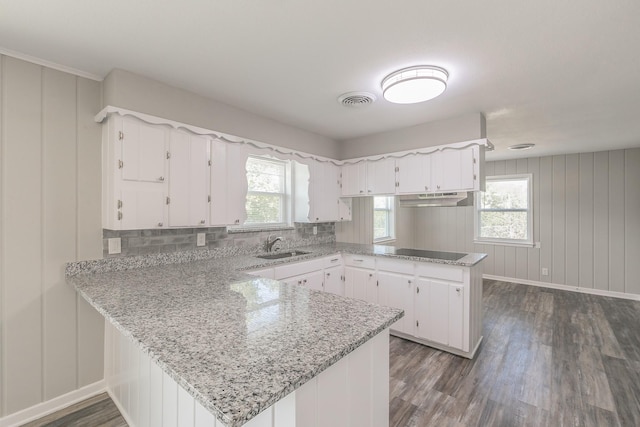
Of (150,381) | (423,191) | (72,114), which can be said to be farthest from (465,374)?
(72,114)

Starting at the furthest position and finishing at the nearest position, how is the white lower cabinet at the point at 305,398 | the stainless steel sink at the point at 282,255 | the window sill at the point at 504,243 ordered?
the window sill at the point at 504,243 → the stainless steel sink at the point at 282,255 → the white lower cabinet at the point at 305,398

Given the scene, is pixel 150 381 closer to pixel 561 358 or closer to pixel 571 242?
pixel 561 358

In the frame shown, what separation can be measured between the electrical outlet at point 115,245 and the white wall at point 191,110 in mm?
998

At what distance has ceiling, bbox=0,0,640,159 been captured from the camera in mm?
1485

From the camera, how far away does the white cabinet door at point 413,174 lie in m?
3.29

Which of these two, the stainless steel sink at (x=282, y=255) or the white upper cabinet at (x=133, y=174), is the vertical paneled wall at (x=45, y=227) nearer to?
the white upper cabinet at (x=133, y=174)

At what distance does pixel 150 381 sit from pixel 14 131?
1.83 meters

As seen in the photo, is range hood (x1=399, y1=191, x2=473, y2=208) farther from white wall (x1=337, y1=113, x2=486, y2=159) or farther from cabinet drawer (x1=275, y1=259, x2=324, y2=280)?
cabinet drawer (x1=275, y1=259, x2=324, y2=280)

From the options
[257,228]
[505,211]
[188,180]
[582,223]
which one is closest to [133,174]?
[188,180]

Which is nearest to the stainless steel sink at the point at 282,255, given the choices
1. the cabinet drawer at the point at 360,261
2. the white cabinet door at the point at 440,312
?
the cabinet drawer at the point at 360,261

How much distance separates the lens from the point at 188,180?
2.41m

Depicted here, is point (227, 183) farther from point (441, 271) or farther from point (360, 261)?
point (441, 271)

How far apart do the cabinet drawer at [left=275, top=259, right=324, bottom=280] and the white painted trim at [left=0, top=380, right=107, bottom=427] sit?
1.60 m

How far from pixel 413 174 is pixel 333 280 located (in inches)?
61.9
